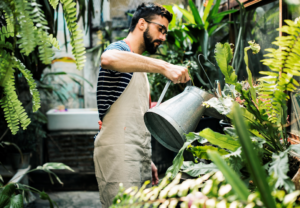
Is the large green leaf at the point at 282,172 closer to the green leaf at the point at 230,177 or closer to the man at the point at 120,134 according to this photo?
the green leaf at the point at 230,177

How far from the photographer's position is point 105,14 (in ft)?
10.2

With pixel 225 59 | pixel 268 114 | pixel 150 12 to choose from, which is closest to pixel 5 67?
pixel 225 59

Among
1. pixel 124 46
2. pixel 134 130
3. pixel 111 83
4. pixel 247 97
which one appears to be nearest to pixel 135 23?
pixel 124 46

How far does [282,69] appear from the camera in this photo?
1.70 ft

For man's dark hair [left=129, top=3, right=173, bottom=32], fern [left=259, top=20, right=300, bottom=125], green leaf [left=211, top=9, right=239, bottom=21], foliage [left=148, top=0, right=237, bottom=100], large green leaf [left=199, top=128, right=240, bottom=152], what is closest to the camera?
fern [left=259, top=20, right=300, bottom=125]

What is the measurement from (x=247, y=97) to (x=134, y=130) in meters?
0.59

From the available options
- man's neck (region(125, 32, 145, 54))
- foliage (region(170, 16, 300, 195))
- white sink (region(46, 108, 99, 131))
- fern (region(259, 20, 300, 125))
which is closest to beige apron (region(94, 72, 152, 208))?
man's neck (region(125, 32, 145, 54))

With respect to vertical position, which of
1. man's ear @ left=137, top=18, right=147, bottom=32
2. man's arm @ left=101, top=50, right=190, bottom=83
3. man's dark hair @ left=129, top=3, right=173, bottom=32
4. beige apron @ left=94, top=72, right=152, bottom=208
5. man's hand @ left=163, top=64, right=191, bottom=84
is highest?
man's dark hair @ left=129, top=3, right=173, bottom=32

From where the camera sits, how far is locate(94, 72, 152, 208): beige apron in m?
1.02

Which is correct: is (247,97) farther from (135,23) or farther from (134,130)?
(135,23)

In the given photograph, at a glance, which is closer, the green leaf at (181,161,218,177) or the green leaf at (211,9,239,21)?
the green leaf at (181,161,218,177)

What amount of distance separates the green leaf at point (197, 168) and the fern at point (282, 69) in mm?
189

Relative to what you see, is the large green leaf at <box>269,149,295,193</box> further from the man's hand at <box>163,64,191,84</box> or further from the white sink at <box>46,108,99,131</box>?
the white sink at <box>46,108,99,131</box>

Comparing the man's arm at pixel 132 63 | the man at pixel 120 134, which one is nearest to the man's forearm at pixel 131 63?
the man's arm at pixel 132 63
